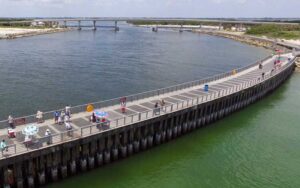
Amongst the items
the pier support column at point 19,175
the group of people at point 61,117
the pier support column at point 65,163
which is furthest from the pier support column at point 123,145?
the pier support column at point 19,175

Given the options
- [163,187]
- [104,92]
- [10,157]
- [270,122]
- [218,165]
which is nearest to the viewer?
[10,157]

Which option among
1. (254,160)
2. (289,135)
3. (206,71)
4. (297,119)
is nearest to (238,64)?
(206,71)

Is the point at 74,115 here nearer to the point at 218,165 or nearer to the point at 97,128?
the point at 97,128

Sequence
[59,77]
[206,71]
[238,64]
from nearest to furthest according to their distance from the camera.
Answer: [59,77] → [206,71] → [238,64]

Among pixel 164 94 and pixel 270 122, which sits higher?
pixel 164 94

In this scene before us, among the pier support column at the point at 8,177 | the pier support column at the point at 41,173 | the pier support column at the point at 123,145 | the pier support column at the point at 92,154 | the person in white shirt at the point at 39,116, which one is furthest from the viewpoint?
the pier support column at the point at 123,145

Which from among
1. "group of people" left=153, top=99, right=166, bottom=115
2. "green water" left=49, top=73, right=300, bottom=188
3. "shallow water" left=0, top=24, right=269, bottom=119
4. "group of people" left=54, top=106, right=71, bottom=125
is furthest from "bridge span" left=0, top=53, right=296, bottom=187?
"shallow water" left=0, top=24, right=269, bottom=119

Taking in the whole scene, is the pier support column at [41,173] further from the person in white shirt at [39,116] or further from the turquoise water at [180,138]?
the person in white shirt at [39,116]
